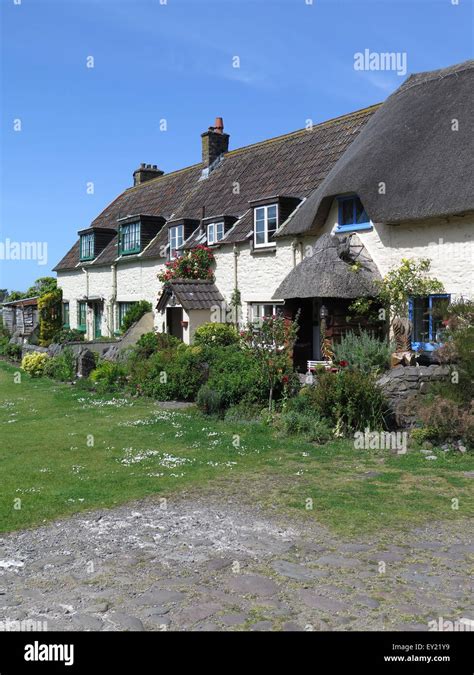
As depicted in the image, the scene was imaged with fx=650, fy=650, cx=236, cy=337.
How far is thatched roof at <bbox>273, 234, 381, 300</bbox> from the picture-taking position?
49.4 feet

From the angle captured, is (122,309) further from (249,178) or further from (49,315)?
(249,178)

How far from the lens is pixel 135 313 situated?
25531mm

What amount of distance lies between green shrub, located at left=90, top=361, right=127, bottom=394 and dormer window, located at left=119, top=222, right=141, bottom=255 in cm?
835

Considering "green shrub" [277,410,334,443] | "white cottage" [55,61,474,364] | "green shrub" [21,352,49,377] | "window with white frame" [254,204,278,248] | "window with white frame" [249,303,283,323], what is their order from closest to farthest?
"green shrub" [277,410,334,443] < "white cottage" [55,61,474,364] < "window with white frame" [254,204,278,248] < "window with white frame" [249,303,283,323] < "green shrub" [21,352,49,377]

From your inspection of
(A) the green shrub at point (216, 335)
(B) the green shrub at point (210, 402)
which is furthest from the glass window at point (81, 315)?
(B) the green shrub at point (210, 402)

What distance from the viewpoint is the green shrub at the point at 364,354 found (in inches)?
497

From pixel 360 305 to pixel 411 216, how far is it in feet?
7.61

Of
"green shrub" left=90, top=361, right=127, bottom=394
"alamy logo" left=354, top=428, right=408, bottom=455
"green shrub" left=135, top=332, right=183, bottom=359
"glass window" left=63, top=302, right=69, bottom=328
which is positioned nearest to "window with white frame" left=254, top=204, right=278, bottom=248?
"green shrub" left=135, top=332, right=183, bottom=359

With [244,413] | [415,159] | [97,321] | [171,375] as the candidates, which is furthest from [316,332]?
[97,321]

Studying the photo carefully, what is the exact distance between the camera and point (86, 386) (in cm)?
1881

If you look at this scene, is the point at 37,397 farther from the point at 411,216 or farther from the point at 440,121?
the point at 440,121

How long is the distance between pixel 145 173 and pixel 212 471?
26.9 m
